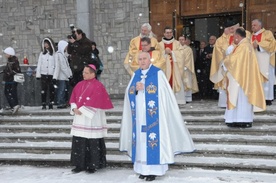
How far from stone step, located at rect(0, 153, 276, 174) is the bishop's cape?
0.73 metres

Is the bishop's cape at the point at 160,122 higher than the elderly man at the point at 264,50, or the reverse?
the elderly man at the point at 264,50

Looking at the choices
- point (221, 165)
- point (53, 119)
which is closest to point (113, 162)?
point (221, 165)

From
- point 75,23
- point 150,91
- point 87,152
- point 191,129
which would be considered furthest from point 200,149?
point 75,23

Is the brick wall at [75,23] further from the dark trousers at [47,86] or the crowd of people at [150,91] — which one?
the dark trousers at [47,86]

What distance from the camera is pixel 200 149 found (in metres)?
6.84

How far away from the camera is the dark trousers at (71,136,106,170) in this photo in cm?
629

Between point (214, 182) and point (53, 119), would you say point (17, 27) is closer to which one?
point (53, 119)

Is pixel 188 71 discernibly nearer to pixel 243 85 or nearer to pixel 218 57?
pixel 218 57

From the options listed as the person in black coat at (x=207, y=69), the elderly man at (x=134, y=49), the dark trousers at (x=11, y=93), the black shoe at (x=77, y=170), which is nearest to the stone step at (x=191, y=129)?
the dark trousers at (x=11, y=93)

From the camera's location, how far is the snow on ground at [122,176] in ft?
19.3

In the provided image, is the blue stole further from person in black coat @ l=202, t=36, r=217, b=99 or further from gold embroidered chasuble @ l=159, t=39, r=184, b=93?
person in black coat @ l=202, t=36, r=217, b=99

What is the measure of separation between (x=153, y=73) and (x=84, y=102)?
113 cm

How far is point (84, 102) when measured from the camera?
622 centimetres

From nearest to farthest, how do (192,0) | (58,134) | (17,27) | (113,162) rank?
(113,162) → (58,134) → (192,0) → (17,27)
